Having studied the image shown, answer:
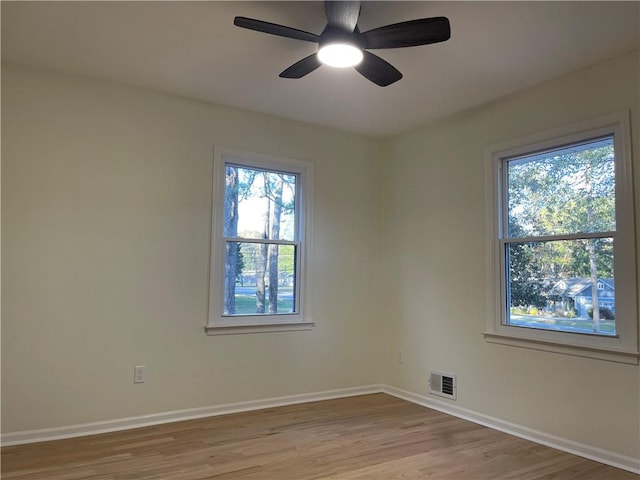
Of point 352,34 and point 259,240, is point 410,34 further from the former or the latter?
point 259,240

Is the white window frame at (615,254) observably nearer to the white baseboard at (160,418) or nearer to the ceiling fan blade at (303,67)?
the white baseboard at (160,418)

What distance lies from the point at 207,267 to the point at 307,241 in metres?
0.97

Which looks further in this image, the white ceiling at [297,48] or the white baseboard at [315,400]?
the white baseboard at [315,400]

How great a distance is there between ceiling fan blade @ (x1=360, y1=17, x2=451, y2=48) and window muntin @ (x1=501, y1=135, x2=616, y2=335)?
1544 millimetres

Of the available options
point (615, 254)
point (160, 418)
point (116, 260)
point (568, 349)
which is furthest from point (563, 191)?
point (160, 418)

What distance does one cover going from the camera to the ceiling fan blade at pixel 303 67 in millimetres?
2690

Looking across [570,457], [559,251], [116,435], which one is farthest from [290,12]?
[570,457]

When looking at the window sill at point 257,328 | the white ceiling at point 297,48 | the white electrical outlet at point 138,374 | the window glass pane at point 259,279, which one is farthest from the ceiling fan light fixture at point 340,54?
the white electrical outlet at point 138,374

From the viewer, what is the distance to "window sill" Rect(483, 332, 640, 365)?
2.87 metres

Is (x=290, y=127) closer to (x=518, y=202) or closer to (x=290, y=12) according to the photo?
(x=290, y=12)

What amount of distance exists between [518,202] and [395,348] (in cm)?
183

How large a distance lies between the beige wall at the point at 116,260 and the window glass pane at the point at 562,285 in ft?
5.75

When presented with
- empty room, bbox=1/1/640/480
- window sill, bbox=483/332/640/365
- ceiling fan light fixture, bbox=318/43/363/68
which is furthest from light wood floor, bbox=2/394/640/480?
ceiling fan light fixture, bbox=318/43/363/68

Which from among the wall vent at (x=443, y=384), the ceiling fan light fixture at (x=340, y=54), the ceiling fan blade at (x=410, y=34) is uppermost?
the ceiling fan blade at (x=410, y=34)
